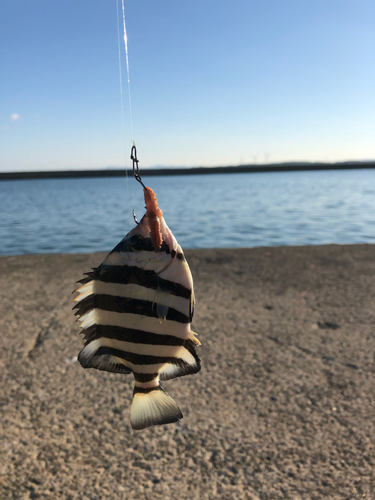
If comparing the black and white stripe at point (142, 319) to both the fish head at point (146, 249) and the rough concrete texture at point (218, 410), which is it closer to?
the fish head at point (146, 249)

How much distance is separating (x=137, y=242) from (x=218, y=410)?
8.69ft

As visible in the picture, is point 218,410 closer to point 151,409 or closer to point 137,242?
point 151,409

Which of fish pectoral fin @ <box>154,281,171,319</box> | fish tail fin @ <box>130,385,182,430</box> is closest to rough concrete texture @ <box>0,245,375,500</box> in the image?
fish tail fin @ <box>130,385,182,430</box>

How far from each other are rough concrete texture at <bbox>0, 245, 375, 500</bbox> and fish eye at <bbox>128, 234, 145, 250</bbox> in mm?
2157

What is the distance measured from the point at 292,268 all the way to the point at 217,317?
2.57 metres

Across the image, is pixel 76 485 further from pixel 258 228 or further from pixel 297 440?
pixel 258 228

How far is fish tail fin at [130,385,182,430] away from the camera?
3.88 feet

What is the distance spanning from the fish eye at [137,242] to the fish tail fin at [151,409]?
49 centimetres

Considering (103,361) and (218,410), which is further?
(218,410)

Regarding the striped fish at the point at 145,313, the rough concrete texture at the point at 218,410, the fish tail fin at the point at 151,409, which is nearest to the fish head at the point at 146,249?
the striped fish at the point at 145,313

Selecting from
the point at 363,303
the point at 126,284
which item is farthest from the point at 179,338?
the point at 363,303

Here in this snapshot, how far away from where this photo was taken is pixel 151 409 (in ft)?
3.94

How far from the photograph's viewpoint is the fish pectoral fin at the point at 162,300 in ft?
3.39

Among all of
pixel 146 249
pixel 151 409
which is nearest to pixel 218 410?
pixel 151 409
